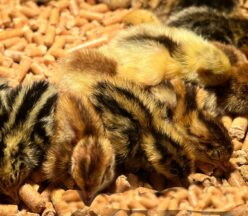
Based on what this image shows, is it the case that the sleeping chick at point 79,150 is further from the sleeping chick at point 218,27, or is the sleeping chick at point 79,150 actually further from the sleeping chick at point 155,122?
the sleeping chick at point 218,27

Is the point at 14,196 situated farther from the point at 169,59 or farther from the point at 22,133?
the point at 169,59

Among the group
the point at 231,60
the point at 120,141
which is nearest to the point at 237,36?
the point at 231,60

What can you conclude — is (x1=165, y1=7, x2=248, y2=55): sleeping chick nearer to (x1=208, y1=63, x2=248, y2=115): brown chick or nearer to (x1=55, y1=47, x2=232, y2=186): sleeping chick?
(x1=208, y1=63, x2=248, y2=115): brown chick

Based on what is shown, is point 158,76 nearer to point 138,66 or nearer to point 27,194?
point 138,66

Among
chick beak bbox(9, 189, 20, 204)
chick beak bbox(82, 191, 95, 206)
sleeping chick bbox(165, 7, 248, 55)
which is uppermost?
sleeping chick bbox(165, 7, 248, 55)

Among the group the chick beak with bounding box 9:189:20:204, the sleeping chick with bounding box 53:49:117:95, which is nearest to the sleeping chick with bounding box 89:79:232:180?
the sleeping chick with bounding box 53:49:117:95

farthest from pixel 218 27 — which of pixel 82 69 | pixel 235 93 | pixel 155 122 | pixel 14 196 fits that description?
pixel 14 196
